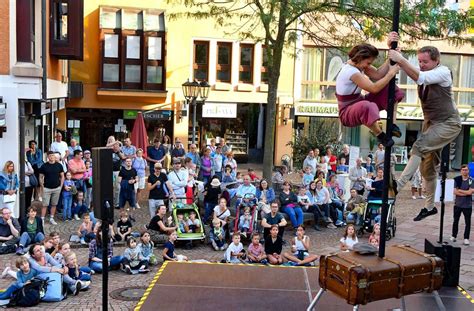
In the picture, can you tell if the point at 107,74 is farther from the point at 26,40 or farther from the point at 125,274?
the point at 125,274

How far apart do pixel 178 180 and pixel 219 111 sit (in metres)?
11.4

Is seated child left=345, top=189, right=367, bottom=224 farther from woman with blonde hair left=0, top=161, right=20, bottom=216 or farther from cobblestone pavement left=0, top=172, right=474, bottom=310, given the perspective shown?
woman with blonde hair left=0, top=161, right=20, bottom=216

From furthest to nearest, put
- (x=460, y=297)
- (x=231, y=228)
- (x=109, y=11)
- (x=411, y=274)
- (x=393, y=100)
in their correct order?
1. (x=109, y=11)
2. (x=231, y=228)
3. (x=460, y=297)
4. (x=411, y=274)
5. (x=393, y=100)

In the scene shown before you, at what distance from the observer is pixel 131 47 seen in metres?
23.5

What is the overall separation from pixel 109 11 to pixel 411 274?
19.8 m

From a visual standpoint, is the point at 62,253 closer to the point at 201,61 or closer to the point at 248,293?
the point at 248,293

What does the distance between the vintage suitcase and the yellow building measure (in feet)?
60.0

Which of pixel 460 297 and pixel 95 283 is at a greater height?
pixel 460 297

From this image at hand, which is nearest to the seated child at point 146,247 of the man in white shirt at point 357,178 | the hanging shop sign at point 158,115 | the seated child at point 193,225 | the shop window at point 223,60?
the seated child at point 193,225

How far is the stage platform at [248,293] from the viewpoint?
293 inches

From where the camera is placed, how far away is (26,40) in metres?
14.6

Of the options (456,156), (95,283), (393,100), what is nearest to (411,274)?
(393,100)

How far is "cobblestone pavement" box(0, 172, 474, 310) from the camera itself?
9.52 m

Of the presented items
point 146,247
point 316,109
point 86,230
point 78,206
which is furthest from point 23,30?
point 316,109
